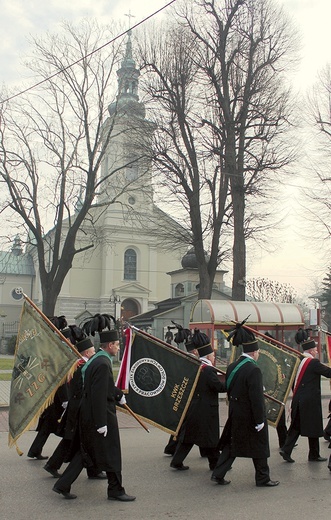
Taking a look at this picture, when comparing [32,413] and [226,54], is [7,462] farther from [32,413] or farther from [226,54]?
[226,54]

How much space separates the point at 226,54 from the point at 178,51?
1972 millimetres

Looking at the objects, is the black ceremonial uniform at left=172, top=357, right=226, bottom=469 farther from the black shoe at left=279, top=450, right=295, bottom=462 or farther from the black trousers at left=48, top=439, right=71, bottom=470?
the black trousers at left=48, top=439, right=71, bottom=470

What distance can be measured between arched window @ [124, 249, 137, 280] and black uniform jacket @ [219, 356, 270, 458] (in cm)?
5240

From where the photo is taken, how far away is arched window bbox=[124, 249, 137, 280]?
196 ft

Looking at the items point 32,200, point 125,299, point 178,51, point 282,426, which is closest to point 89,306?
point 125,299

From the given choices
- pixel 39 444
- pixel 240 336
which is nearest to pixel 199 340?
pixel 240 336

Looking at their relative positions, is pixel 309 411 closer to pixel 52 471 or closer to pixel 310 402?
pixel 310 402

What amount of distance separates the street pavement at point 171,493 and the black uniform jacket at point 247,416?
462 millimetres

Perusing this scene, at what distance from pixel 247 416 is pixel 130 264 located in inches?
2092

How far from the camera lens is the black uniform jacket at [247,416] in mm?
7070

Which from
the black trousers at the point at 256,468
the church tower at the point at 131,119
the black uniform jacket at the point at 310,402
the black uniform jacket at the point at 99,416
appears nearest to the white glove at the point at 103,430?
the black uniform jacket at the point at 99,416

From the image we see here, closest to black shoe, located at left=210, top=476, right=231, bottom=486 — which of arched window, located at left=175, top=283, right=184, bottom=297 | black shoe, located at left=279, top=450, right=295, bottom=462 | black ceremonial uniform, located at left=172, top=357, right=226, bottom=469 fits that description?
black ceremonial uniform, located at left=172, top=357, right=226, bottom=469

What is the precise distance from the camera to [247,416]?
7215 mm

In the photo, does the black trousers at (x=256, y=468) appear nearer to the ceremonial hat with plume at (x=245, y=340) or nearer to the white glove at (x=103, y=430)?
the ceremonial hat with plume at (x=245, y=340)
